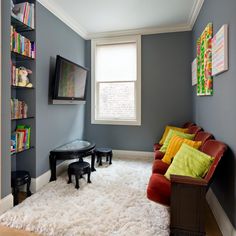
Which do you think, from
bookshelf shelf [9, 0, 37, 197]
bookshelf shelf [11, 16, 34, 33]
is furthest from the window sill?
bookshelf shelf [11, 16, 34, 33]

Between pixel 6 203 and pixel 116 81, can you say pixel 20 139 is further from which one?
pixel 116 81

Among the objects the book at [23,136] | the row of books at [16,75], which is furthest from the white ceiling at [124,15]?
the book at [23,136]

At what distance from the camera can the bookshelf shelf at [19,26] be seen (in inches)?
95.3

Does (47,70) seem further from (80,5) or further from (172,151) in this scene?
(172,151)

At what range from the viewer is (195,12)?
3.16 metres

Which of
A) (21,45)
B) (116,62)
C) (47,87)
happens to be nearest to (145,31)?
(116,62)

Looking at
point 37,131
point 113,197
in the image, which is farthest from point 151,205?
point 37,131

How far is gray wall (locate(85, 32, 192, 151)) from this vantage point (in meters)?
3.90

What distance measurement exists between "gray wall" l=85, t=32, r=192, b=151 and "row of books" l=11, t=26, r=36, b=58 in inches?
89.3

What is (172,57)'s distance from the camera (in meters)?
3.93

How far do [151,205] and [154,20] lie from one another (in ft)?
10.3

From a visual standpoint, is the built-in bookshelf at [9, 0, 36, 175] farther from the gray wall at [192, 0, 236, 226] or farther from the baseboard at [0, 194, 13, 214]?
the gray wall at [192, 0, 236, 226]

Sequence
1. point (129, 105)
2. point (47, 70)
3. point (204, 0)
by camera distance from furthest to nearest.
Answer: point (129, 105) < point (47, 70) < point (204, 0)

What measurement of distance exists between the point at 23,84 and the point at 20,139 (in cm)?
74
